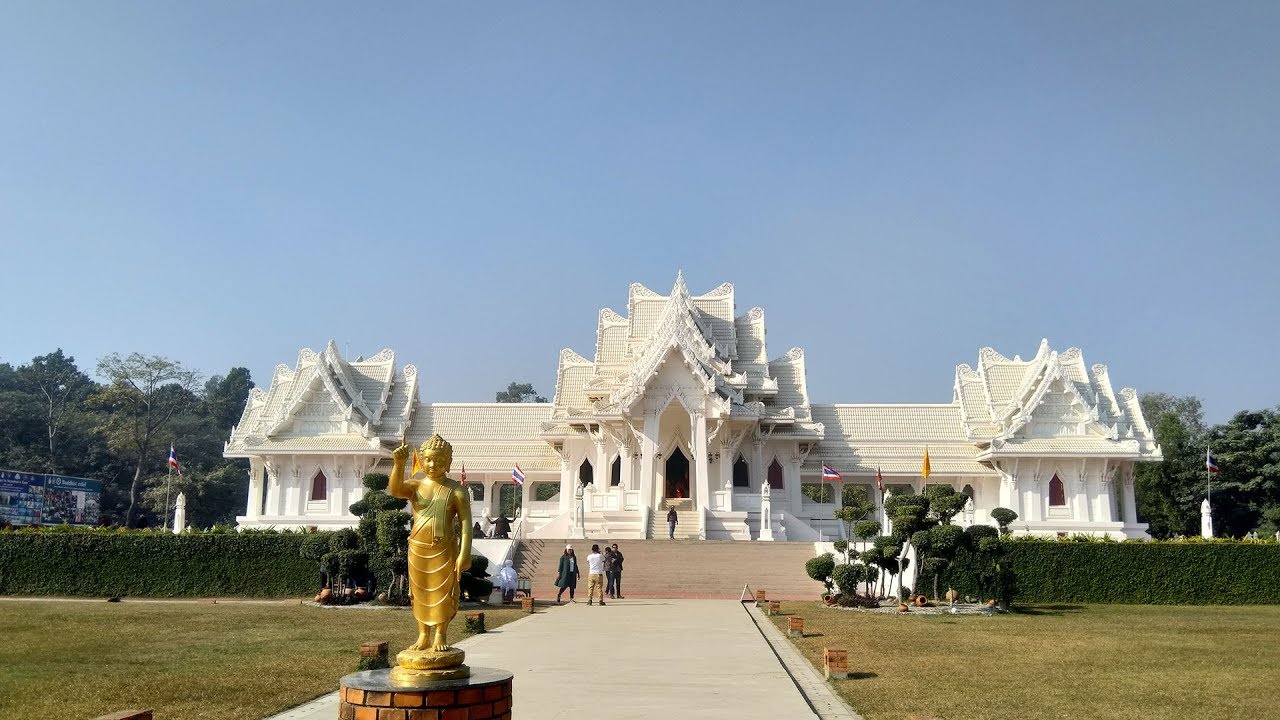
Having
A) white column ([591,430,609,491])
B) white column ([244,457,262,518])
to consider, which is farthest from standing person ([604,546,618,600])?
white column ([244,457,262,518])

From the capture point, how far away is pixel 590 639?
1512 cm

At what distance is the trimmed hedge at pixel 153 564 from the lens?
82.0 ft

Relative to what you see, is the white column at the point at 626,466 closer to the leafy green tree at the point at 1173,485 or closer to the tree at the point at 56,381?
the leafy green tree at the point at 1173,485

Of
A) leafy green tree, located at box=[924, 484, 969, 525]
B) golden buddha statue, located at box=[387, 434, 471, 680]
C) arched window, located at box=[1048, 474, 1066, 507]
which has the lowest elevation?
golden buddha statue, located at box=[387, 434, 471, 680]

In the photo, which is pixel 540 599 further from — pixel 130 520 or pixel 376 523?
pixel 130 520

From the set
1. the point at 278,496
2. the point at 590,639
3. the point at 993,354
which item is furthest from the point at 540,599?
the point at 993,354

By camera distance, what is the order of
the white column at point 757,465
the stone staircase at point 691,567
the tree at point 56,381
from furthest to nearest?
the tree at point 56,381
the white column at point 757,465
the stone staircase at point 691,567

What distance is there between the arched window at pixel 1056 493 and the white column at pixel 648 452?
50.7 ft

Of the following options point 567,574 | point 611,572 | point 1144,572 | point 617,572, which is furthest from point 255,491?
point 1144,572

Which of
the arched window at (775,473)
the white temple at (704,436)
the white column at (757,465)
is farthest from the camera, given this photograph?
the arched window at (775,473)

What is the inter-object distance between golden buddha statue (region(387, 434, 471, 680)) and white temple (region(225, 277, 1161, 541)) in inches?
1033

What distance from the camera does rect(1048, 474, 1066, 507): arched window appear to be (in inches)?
1505

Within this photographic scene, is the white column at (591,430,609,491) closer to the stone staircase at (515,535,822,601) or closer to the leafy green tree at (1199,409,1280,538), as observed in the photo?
the stone staircase at (515,535,822,601)

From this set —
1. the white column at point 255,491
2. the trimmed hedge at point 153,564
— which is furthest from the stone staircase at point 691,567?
the white column at point 255,491
